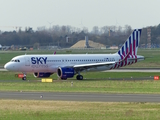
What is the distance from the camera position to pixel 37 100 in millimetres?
34562

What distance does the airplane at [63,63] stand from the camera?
61438 millimetres

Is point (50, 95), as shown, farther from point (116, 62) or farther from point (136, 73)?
point (136, 73)

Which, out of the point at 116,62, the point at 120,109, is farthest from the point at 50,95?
the point at 116,62

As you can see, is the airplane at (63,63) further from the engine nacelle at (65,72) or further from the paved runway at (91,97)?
the paved runway at (91,97)

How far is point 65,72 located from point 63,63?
7.93ft

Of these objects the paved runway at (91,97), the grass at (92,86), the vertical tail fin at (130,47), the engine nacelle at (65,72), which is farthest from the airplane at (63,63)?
the paved runway at (91,97)

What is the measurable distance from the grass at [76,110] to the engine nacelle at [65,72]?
2745 centimetres

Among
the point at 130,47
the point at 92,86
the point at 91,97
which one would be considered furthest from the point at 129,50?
the point at 91,97

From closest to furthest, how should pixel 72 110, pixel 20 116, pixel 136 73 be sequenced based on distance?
pixel 20 116 → pixel 72 110 → pixel 136 73

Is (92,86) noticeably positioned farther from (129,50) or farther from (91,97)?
(129,50)

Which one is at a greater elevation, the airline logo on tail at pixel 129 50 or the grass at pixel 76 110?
the airline logo on tail at pixel 129 50

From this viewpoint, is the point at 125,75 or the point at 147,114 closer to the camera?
the point at 147,114

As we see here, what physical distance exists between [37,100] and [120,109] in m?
8.19

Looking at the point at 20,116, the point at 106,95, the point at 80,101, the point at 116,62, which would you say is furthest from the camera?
the point at 116,62
